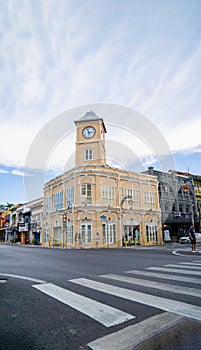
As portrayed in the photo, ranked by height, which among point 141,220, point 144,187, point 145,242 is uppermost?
point 144,187

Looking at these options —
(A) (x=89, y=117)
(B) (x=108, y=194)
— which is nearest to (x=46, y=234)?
(B) (x=108, y=194)

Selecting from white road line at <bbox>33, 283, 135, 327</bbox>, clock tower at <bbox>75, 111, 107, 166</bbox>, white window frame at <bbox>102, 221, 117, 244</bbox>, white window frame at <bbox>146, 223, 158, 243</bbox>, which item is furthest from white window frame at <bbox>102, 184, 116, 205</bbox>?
white road line at <bbox>33, 283, 135, 327</bbox>

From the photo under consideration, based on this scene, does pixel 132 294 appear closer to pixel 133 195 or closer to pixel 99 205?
pixel 99 205

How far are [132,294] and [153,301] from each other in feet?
1.68

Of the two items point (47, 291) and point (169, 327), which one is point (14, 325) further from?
point (169, 327)

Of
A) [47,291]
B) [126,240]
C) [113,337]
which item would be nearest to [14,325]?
[113,337]

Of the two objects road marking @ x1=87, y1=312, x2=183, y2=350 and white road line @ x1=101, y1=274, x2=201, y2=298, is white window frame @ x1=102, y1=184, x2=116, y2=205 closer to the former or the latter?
white road line @ x1=101, y1=274, x2=201, y2=298

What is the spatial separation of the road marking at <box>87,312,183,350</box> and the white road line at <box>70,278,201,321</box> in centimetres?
21

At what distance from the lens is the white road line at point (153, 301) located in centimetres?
317

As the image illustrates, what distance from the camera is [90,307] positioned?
3.44 meters

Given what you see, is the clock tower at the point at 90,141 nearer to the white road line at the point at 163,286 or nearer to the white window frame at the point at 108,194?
the white window frame at the point at 108,194

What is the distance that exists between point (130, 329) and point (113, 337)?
0.28 meters

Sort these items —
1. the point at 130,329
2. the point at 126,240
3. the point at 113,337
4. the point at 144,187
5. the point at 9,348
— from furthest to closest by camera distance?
the point at 144,187 → the point at 126,240 → the point at 130,329 → the point at 113,337 → the point at 9,348

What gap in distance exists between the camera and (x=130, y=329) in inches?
106
